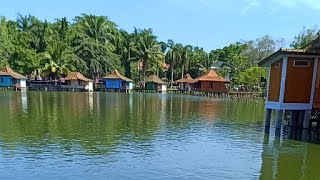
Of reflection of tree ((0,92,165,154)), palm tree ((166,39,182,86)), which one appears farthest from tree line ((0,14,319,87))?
reflection of tree ((0,92,165,154))

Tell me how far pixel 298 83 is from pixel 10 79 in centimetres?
5741

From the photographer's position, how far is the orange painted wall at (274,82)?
2123 cm

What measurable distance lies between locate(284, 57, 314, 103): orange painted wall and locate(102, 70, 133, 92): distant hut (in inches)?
2138

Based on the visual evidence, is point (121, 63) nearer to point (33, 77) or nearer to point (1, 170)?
point (33, 77)

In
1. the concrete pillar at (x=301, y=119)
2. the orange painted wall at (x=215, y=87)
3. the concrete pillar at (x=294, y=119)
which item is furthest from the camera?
the orange painted wall at (x=215, y=87)

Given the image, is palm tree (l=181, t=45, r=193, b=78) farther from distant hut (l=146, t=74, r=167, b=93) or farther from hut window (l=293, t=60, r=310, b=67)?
hut window (l=293, t=60, r=310, b=67)

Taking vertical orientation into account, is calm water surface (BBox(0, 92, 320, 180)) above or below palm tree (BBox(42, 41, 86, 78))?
below

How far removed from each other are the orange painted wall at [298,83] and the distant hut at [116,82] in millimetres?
54307

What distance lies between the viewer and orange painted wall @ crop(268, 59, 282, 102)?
2123 centimetres

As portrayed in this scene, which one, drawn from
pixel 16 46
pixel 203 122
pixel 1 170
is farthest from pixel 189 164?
pixel 16 46

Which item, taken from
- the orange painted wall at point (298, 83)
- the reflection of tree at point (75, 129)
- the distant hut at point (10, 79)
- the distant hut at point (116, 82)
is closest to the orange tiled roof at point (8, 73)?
the distant hut at point (10, 79)

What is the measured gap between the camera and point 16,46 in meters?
71.1

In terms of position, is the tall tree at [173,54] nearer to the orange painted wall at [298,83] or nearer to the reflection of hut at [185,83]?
the reflection of hut at [185,83]

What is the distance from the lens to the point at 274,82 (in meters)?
21.9
